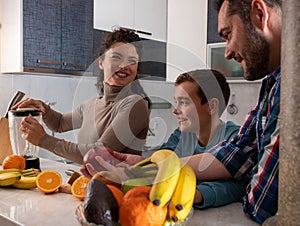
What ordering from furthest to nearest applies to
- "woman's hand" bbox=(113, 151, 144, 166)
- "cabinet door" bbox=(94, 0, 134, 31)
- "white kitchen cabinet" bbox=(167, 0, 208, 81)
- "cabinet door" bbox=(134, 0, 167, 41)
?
"cabinet door" bbox=(134, 0, 167, 41), "white kitchen cabinet" bbox=(167, 0, 208, 81), "cabinet door" bbox=(94, 0, 134, 31), "woman's hand" bbox=(113, 151, 144, 166)

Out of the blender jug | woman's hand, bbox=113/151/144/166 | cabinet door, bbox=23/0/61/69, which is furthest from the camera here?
cabinet door, bbox=23/0/61/69

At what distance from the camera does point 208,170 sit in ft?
2.78

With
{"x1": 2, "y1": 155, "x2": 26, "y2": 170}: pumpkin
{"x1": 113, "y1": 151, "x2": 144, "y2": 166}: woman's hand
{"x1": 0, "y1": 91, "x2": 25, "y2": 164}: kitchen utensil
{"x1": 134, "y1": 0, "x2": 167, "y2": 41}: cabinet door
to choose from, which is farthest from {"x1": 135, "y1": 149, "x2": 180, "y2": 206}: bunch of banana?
{"x1": 134, "y1": 0, "x2": 167, "y2": 41}: cabinet door

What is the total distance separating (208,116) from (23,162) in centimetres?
63

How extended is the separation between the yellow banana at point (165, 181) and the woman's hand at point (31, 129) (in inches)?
27.6

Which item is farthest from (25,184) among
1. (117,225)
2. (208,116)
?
(208,116)

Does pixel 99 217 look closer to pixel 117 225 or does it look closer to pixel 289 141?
pixel 117 225

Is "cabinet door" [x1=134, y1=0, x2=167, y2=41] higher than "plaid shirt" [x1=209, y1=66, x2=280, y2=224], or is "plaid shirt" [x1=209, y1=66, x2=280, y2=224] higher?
"cabinet door" [x1=134, y1=0, x2=167, y2=41]

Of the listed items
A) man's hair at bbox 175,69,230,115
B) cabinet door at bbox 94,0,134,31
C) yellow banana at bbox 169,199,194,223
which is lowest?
yellow banana at bbox 169,199,194,223

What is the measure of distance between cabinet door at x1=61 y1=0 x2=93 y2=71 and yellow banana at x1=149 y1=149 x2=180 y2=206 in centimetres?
198

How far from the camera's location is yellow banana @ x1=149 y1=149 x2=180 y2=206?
0.51 m

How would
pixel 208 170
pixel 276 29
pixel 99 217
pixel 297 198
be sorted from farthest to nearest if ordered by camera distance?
1. pixel 208 170
2. pixel 276 29
3. pixel 99 217
4. pixel 297 198

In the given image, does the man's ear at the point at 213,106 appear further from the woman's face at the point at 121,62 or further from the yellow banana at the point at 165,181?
the yellow banana at the point at 165,181

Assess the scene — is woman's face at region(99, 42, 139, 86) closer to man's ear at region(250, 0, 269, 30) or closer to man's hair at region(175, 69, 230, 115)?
man's hair at region(175, 69, 230, 115)
